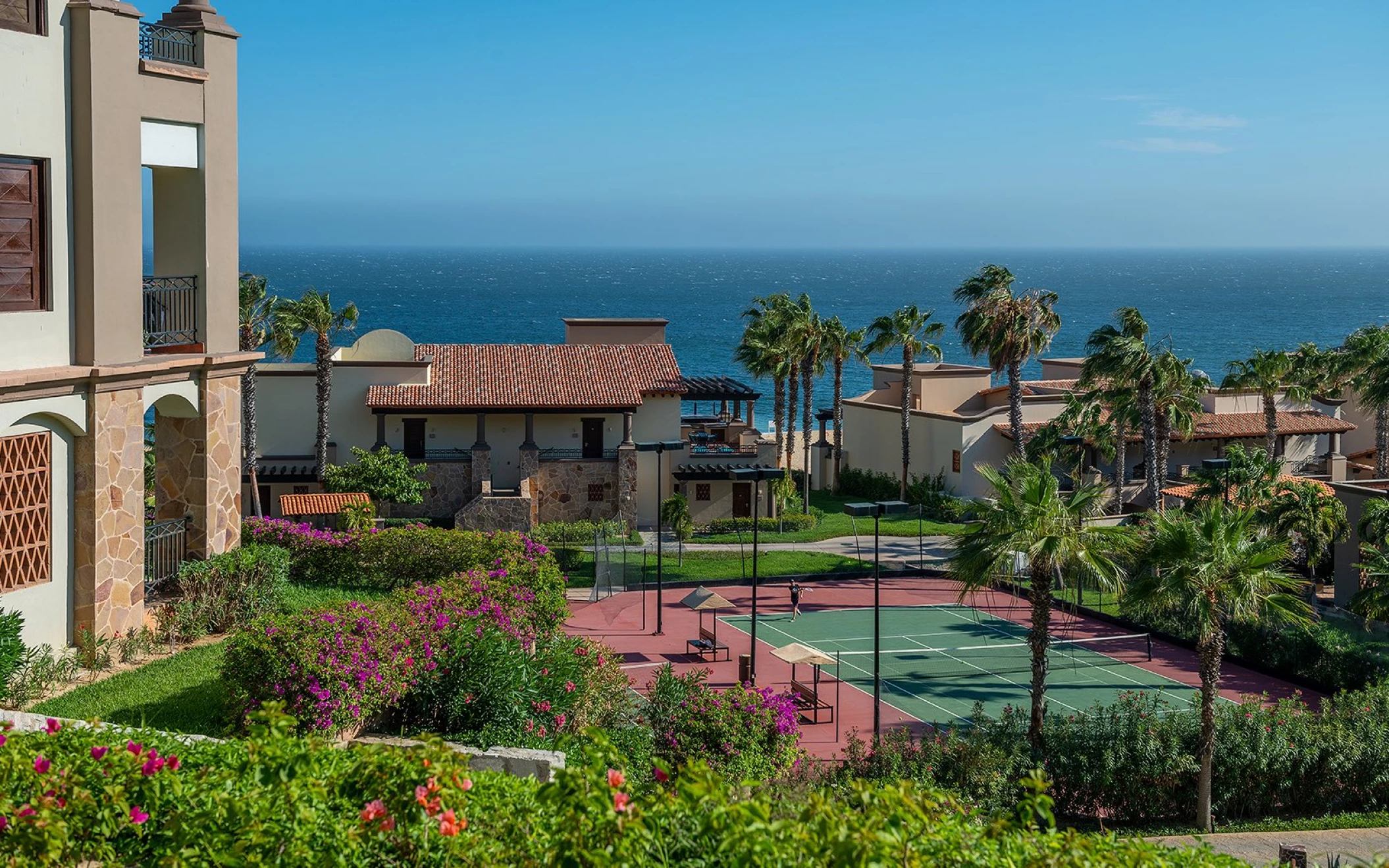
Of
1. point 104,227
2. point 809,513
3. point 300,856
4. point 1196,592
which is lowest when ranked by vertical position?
point 809,513

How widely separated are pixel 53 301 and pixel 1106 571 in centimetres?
1689

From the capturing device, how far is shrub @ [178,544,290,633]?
18562mm

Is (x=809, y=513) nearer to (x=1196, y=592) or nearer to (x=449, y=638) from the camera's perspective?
(x=1196, y=592)

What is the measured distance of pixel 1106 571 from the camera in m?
22.9

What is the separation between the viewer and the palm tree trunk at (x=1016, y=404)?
49.7m

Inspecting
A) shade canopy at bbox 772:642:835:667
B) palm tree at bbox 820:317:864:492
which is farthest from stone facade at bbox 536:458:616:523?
shade canopy at bbox 772:642:835:667

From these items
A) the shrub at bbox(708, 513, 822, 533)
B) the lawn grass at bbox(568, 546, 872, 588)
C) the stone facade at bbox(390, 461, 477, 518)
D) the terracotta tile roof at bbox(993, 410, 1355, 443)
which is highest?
the terracotta tile roof at bbox(993, 410, 1355, 443)

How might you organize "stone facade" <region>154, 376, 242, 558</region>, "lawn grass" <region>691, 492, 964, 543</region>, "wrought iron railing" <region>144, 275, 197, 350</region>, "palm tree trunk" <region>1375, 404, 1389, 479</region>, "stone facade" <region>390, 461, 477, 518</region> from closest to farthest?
1. "wrought iron railing" <region>144, 275, 197, 350</region>
2. "stone facade" <region>154, 376, 242, 558</region>
3. "lawn grass" <region>691, 492, 964, 543</region>
4. "stone facade" <region>390, 461, 477, 518</region>
5. "palm tree trunk" <region>1375, 404, 1389, 479</region>

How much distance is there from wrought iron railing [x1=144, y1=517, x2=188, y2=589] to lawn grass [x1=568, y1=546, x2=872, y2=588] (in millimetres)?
20755

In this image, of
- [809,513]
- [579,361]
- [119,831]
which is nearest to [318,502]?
[579,361]

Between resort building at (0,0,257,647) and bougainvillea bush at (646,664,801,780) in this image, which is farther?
bougainvillea bush at (646,664,801,780)

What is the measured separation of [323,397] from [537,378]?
8.26 meters

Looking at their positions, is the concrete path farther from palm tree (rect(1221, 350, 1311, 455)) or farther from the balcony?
palm tree (rect(1221, 350, 1311, 455))

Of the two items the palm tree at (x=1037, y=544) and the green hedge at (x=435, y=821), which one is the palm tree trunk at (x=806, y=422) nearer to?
the palm tree at (x=1037, y=544)
